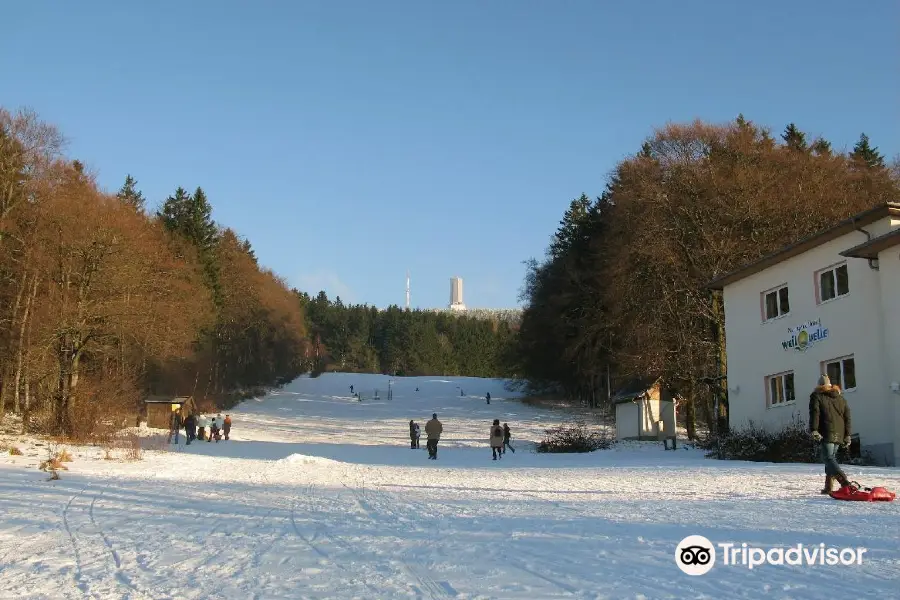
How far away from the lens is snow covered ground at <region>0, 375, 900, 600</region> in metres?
5.91

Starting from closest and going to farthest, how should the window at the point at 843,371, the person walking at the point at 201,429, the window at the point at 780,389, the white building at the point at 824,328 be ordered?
1. the white building at the point at 824,328
2. the window at the point at 843,371
3. the window at the point at 780,389
4. the person walking at the point at 201,429

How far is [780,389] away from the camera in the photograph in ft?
79.4

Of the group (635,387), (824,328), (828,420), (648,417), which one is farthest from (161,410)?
(828,420)

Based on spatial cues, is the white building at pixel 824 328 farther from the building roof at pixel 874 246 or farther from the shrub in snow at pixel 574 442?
the shrub in snow at pixel 574 442

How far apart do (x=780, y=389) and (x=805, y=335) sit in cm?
240

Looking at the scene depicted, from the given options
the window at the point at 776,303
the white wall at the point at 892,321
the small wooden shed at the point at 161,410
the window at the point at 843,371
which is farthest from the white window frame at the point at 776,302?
the small wooden shed at the point at 161,410

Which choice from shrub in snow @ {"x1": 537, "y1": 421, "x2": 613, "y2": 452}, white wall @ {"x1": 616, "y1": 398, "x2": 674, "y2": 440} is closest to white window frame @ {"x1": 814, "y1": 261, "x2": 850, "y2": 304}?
shrub in snow @ {"x1": 537, "y1": 421, "x2": 613, "y2": 452}

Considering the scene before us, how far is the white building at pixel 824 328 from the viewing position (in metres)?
19.0

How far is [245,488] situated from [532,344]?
143 feet

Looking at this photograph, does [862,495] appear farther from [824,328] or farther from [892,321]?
[824,328]

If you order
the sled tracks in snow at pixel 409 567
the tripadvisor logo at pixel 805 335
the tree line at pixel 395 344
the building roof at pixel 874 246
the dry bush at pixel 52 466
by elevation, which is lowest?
the sled tracks in snow at pixel 409 567

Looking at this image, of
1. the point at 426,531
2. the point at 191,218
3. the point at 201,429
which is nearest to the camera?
the point at 426,531

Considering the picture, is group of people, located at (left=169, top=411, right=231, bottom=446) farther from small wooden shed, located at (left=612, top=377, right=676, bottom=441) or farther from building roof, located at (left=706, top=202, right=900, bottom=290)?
building roof, located at (left=706, top=202, right=900, bottom=290)

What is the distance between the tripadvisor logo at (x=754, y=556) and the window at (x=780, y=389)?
17.9m
